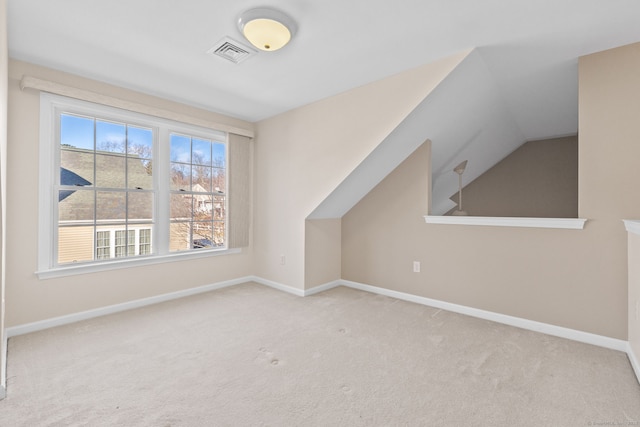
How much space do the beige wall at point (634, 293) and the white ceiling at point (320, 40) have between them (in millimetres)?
1477

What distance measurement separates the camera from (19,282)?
2506 millimetres

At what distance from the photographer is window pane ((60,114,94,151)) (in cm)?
276

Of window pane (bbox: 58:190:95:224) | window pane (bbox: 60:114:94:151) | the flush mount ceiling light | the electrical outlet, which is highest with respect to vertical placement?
the flush mount ceiling light

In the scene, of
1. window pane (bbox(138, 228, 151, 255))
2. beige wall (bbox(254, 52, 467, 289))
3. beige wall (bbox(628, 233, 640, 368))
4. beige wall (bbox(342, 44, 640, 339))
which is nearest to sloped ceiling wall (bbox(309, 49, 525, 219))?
beige wall (bbox(254, 52, 467, 289))

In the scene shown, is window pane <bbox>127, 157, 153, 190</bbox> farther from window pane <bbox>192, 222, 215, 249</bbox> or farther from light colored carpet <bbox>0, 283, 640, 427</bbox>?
light colored carpet <bbox>0, 283, 640, 427</bbox>

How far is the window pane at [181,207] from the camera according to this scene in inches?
139

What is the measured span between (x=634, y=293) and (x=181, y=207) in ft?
13.8

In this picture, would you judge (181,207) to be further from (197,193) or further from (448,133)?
(448,133)

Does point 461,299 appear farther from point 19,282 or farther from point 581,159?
point 19,282

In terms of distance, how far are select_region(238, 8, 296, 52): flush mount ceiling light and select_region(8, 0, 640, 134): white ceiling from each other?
52 mm

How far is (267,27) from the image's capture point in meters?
1.96

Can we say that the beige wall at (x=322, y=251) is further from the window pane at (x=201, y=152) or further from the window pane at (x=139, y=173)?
the window pane at (x=139, y=173)

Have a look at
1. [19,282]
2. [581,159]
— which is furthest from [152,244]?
[581,159]

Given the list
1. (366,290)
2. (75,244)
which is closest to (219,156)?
(75,244)
